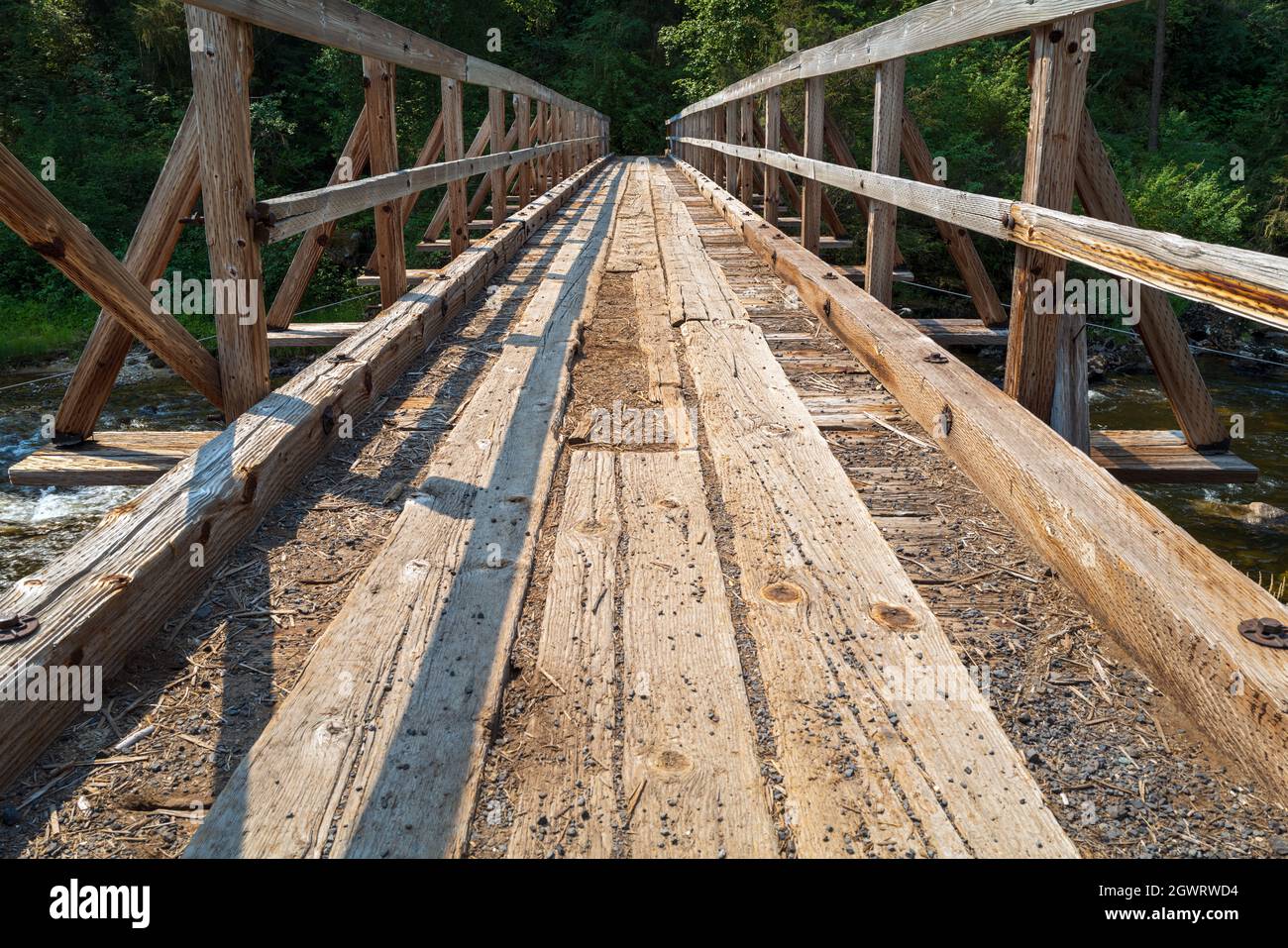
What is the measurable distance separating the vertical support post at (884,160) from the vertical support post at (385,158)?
7.44 ft

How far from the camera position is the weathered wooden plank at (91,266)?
2.41m

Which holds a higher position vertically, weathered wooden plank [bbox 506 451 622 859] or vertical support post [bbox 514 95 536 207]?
vertical support post [bbox 514 95 536 207]

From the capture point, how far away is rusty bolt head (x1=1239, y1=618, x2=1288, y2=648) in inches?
65.3

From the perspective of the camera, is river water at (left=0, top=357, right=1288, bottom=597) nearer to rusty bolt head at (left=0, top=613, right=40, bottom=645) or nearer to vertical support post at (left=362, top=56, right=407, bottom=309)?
vertical support post at (left=362, top=56, right=407, bottom=309)

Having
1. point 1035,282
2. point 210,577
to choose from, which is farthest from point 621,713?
point 1035,282

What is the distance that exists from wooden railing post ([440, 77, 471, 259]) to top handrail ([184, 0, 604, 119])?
0.42 ft

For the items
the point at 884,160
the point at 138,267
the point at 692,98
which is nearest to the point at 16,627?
the point at 138,267

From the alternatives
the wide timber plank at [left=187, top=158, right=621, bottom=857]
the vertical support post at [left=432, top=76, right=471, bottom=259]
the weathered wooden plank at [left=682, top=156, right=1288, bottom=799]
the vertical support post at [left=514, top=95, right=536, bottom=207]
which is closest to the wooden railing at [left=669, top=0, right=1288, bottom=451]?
the weathered wooden plank at [left=682, top=156, right=1288, bottom=799]

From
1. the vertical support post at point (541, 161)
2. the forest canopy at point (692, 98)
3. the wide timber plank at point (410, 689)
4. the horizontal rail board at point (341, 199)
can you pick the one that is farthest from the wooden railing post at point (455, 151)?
the forest canopy at point (692, 98)

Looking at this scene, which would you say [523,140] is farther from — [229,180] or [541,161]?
[229,180]

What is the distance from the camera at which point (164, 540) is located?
207 centimetres

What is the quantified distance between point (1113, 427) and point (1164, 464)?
9584 mm
